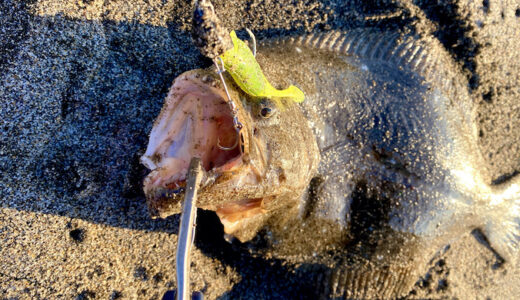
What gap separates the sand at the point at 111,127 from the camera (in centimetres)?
235

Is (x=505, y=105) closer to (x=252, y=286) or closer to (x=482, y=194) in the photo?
(x=482, y=194)

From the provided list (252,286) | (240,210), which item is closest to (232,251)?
(252,286)

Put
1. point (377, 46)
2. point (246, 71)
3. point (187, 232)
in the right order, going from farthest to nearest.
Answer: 1. point (377, 46)
2. point (246, 71)
3. point (187, 232)

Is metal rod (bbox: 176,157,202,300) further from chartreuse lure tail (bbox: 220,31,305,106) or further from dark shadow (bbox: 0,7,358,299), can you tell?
dark shadow (bbox: 0,7,358,299)

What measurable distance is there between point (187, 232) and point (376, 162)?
74.7 inches

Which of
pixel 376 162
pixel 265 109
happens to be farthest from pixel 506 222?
pixel 265 109

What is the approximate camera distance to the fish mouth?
203 cm

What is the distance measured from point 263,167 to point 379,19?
2.06 m

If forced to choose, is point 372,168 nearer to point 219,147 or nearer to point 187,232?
point 219,147

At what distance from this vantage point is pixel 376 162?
300 cm

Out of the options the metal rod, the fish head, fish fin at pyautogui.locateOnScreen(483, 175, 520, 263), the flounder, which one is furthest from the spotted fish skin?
the metal rod

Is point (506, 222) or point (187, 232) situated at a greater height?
point (187, 232)

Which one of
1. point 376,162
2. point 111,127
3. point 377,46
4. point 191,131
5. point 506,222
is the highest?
point 377,46

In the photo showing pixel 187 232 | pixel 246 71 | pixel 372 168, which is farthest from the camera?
pixel 372 168
